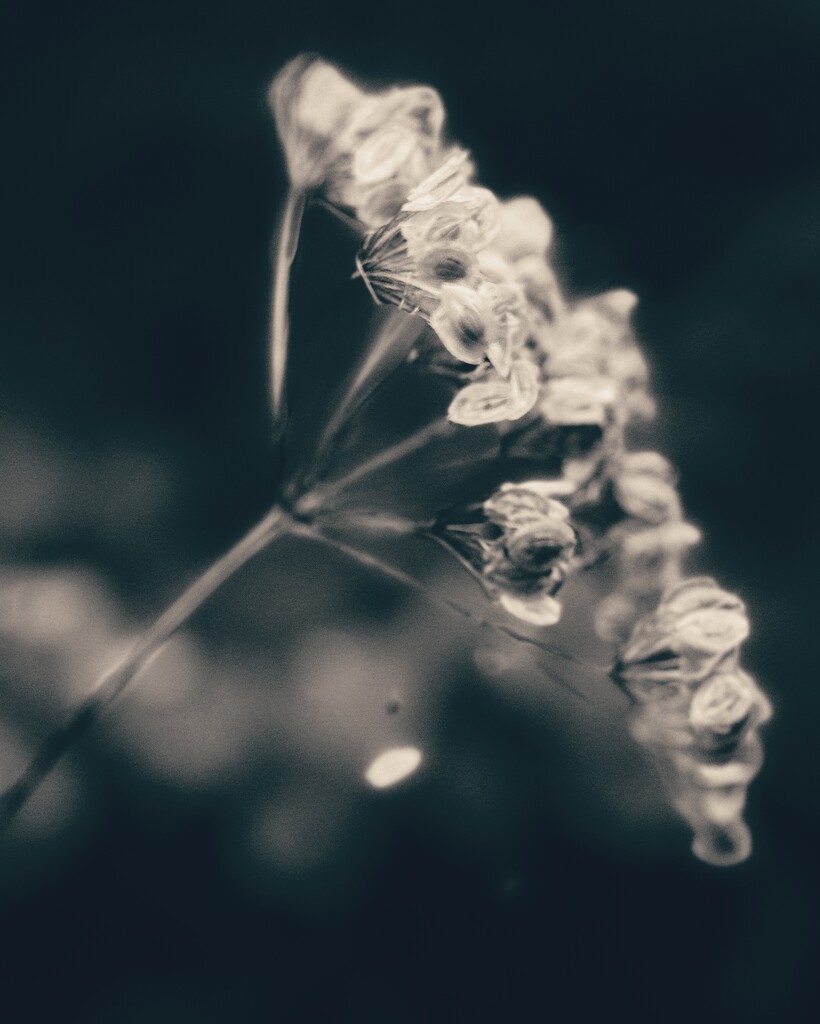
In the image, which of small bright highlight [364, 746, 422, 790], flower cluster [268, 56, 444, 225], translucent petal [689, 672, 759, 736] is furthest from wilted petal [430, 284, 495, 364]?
small bright highlight [364, 746, 422, 790]

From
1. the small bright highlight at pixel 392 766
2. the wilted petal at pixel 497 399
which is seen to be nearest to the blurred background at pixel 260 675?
the small bright highlight at pixel 392 766

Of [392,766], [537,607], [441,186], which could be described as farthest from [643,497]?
[392,766]

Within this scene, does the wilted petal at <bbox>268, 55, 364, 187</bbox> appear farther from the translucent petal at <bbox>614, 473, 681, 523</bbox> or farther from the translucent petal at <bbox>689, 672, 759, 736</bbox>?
the translucent petal at <bbox>689, 672, 759, 736</bbox>

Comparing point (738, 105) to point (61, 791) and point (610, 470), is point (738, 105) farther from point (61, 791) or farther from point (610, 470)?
point (61, 791)

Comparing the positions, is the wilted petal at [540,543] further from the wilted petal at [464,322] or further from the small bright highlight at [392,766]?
the small bright highlight at [392,766]

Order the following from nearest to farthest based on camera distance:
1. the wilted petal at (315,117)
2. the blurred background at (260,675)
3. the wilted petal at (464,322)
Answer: the wilted petal at (464,322) < the wilted petal at (315,117) < the blurred background at (260,675)
